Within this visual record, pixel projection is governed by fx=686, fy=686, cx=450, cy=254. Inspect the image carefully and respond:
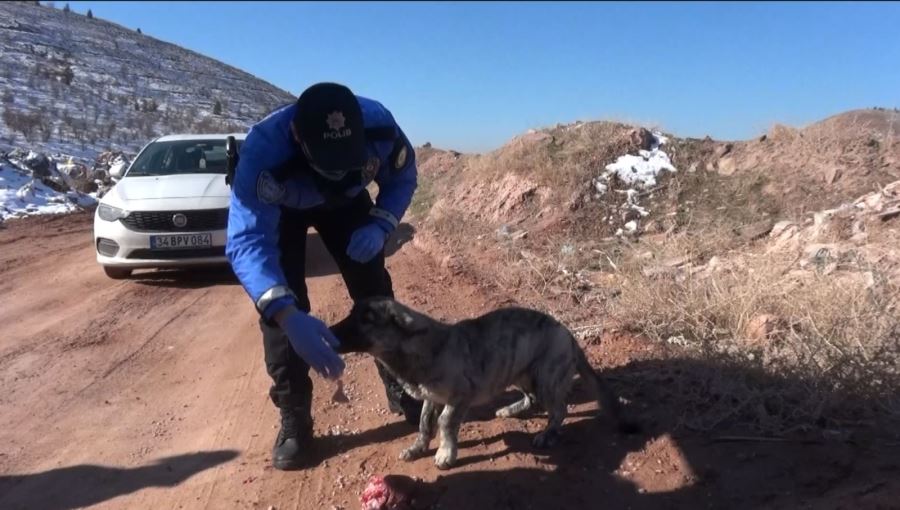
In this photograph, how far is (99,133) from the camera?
2322cm

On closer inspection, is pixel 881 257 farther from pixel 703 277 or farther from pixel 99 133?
pixel 99 133

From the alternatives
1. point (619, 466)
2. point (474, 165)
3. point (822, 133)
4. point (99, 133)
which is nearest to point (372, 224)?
point (619, 466)

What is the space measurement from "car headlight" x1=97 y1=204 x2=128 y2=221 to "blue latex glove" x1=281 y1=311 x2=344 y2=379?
229 inches

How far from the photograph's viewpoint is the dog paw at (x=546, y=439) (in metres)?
3.90

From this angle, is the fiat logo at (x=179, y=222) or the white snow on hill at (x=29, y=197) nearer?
the fiat logo at (x=179, y=222)

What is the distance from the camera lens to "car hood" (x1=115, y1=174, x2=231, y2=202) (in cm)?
816

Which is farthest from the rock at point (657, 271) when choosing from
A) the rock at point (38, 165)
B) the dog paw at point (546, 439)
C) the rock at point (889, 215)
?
the rock at point (38, 165)

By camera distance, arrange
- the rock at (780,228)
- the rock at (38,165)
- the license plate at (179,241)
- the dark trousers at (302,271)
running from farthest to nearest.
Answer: the rock at (38,165) → the license plate at (179,241) → the rock at (780,228) → the dark trousers at (302,271)

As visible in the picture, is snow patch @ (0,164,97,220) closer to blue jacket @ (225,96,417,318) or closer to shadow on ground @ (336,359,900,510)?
blue jacket @ (225,96,417,318)

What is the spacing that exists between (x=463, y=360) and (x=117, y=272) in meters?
6.41

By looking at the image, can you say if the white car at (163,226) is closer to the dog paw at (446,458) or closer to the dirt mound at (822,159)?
the dog paw at (446,458)

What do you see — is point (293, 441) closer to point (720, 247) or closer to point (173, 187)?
point (720, 247)

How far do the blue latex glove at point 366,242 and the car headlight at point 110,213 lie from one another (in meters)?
5.37

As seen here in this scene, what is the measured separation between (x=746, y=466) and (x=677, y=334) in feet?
5.65
